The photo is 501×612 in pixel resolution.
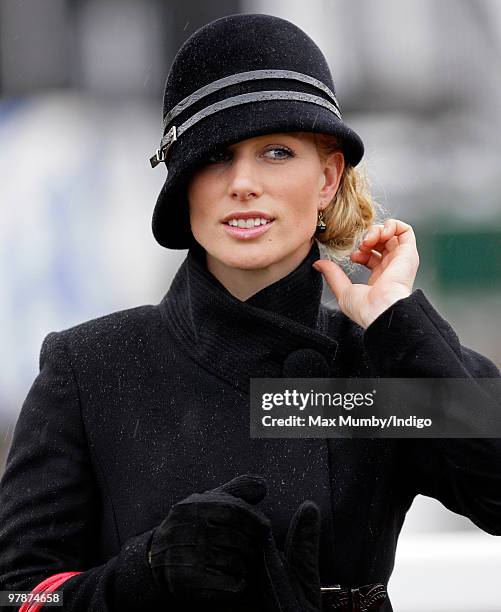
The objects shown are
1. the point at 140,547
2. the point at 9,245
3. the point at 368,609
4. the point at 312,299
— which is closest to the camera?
the point at 140,547

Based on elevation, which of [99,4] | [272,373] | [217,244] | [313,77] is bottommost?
[272,373]

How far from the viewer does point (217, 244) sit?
61.5 inches

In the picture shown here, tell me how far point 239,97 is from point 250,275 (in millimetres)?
233

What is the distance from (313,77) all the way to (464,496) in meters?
0.57

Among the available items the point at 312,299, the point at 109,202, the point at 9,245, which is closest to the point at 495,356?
the point at 109,202

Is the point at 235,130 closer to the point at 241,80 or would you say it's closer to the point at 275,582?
the point at 241,80

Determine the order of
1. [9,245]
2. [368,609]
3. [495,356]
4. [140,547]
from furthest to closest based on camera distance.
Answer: [9,245], [495,356], [368,609], [140,547]

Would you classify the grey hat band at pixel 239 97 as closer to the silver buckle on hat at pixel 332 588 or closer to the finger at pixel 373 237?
the finger at pixel 373 237

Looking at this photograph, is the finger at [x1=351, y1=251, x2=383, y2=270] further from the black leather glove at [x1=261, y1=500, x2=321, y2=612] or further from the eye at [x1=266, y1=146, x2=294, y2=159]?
the black leather glove at [x1=261, y1=500, x2=321, y2=612]

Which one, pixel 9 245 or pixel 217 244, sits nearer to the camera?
pixel 217 244

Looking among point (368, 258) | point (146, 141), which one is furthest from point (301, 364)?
point (146, 141)

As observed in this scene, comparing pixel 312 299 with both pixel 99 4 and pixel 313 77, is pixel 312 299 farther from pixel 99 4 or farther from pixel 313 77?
pixel 99 4

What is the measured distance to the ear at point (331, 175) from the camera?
1659 mm

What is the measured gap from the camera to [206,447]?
1.56 metres
